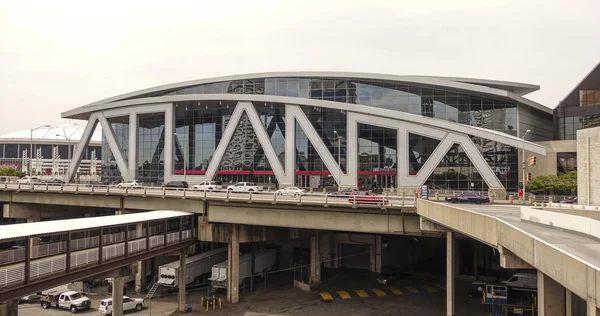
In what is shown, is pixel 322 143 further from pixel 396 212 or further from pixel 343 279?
pixel 396 212

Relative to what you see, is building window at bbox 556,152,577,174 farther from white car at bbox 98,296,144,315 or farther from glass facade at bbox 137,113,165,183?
glass facade at bbox 137,113,165,183

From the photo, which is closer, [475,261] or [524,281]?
[524,281]

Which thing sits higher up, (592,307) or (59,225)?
(592,307)

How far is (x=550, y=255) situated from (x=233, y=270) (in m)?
29.3

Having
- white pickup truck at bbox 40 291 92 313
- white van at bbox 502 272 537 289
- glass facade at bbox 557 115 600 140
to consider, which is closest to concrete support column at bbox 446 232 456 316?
white van at bbox 502 272 537 289

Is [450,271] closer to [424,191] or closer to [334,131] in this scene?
[424,191]

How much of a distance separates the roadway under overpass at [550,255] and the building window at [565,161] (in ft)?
156

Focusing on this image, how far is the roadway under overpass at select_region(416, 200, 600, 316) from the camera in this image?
10.4 m

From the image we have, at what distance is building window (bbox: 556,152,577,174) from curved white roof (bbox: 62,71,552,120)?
8975 mm

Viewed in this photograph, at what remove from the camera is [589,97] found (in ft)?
223

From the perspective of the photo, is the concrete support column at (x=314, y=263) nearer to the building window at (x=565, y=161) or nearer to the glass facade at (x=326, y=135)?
the glass facade at (x=326, y=135)

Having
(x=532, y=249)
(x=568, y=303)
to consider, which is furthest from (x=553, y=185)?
(x=532, y=249)

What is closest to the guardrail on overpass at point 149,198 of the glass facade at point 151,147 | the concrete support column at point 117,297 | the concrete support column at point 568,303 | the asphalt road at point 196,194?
the asphalt road at point 196,194

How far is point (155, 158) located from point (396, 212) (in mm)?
57703
